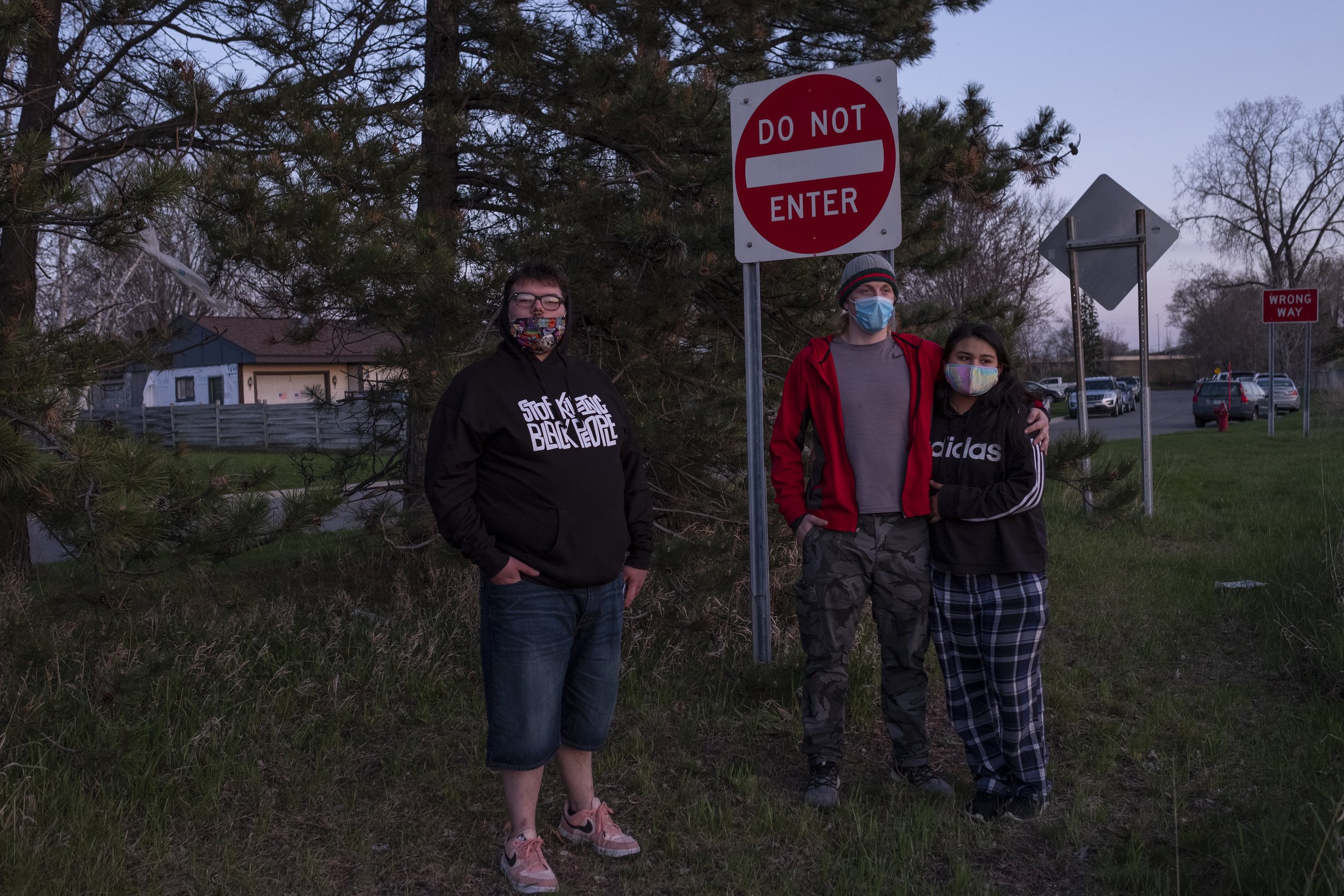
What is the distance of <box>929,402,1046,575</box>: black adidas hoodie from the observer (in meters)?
3.68

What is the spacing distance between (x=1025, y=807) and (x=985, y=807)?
134 millimetres

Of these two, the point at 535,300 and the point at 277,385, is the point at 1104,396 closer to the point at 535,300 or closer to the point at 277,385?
the point at 277,385

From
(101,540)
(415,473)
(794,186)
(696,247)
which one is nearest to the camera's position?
(101,540)

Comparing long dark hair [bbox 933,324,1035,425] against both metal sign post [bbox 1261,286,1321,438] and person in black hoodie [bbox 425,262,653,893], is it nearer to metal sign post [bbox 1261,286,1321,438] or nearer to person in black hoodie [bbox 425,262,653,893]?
person in black hoodie [bbox 425,262,653,893]

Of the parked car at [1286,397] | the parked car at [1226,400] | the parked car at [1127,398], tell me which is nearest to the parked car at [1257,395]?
the parked car at [1226,400]

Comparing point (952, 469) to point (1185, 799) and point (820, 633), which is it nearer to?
point (820, 633)

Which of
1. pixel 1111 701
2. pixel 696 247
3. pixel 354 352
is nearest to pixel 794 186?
pixel 696 247

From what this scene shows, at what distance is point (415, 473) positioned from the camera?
6.90 meters

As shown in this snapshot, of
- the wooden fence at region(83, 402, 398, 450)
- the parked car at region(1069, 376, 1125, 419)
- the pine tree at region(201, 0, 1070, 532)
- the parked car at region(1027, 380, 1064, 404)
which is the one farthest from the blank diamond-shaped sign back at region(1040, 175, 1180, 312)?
the parked car at region(1069, 376, 1125, 419)

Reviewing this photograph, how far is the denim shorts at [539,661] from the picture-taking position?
3.30 meters

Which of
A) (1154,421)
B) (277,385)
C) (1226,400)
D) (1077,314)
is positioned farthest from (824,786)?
(277,385)

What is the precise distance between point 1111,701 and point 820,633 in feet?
6.05

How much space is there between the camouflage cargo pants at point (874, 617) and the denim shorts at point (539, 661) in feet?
2.66

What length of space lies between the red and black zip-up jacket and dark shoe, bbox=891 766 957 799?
3.21ft
